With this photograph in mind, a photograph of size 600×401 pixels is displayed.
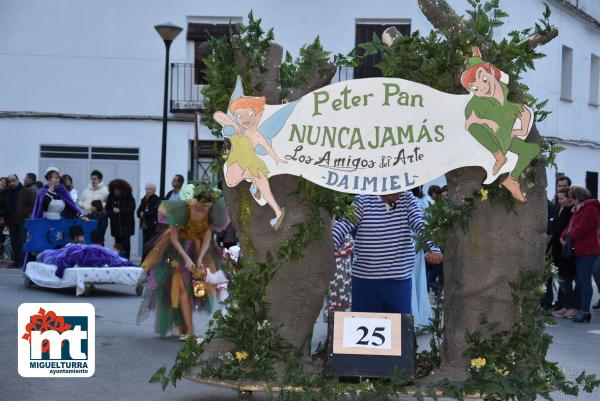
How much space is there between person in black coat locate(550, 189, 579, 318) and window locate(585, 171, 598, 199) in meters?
16.8

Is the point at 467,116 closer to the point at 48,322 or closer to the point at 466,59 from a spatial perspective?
the point at 466,59

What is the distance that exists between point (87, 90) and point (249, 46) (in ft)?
61.4

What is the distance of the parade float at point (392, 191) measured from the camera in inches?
301

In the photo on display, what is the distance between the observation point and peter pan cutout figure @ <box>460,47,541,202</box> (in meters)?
7.64

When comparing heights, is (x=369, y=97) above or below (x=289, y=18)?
below

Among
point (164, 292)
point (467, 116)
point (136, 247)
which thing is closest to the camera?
point (467, 116)

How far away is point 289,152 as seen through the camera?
7828 mm

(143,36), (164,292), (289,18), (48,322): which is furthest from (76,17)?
(48,322)

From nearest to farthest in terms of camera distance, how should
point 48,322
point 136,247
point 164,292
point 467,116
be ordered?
point 467,116, point 48,322, point 164,292, point 136,247

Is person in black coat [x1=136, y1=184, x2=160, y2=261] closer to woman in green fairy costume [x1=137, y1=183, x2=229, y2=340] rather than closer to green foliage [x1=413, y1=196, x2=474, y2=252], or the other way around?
woman in green fairy costume [x1=137, y1=183, x2=229, y2=340]

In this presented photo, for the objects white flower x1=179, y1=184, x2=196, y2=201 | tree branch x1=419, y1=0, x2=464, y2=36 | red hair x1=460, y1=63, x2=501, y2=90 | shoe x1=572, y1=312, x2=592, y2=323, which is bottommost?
shoe x1=572, y1=312, x2=592, y2=323

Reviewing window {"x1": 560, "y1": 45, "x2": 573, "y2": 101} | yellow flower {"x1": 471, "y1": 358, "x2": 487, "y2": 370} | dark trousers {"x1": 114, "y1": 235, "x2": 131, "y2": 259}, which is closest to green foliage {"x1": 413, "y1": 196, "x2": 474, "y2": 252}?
yellow flower {"x1": 471, "y1": 358, "x2": 487, "y2": 370}

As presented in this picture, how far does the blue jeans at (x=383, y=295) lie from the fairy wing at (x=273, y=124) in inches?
67.3

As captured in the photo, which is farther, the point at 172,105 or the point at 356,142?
the point at 172,105
